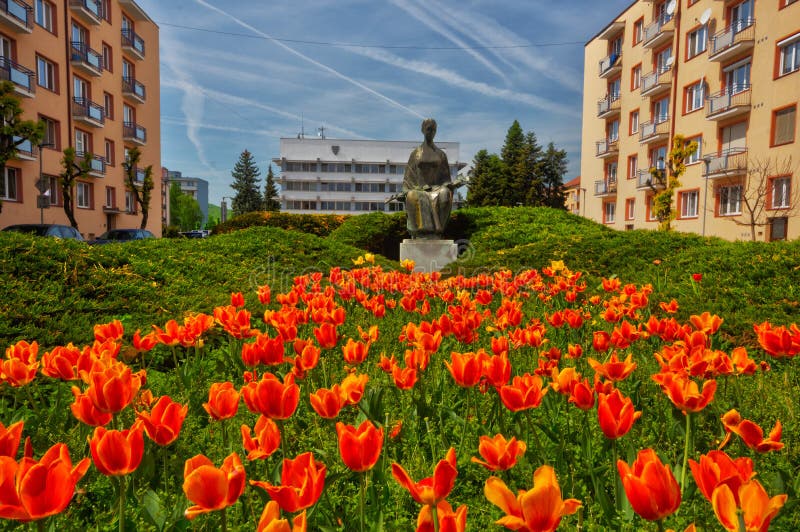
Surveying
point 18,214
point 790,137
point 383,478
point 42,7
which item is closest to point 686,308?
point 383,478

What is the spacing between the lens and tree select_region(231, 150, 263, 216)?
78.8 meters

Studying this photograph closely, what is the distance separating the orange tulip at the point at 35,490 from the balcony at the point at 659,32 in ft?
111

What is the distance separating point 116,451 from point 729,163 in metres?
27.6

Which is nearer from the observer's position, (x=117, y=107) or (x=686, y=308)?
(x=686, y=308)

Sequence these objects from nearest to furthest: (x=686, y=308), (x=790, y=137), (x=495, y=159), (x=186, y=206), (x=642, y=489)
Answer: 1. (x=642, y=489)
2. (x=686, y=308)
3. (x=790, y=137)
4. (x=495, y=159)
5. (x=186, y=206)

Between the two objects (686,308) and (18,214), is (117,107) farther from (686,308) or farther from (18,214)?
(686,308)

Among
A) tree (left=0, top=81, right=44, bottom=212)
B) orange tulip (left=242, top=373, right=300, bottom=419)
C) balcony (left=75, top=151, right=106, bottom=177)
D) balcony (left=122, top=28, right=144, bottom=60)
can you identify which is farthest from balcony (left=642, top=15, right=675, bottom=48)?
orange tulip (left=242, top=373, right=300, bottom=419)

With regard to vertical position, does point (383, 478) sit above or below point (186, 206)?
below

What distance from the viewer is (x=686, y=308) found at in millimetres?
5711

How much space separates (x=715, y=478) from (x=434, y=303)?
4667mm

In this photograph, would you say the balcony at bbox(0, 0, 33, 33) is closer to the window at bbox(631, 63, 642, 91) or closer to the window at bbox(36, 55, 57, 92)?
the window at bbox(36, 55, 57, 92)

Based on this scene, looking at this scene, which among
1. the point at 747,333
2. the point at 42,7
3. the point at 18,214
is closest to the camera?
the point at 747,333

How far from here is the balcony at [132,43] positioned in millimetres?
33500

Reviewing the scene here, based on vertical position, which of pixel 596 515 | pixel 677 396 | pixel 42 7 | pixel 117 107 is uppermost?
pixel 42 7
